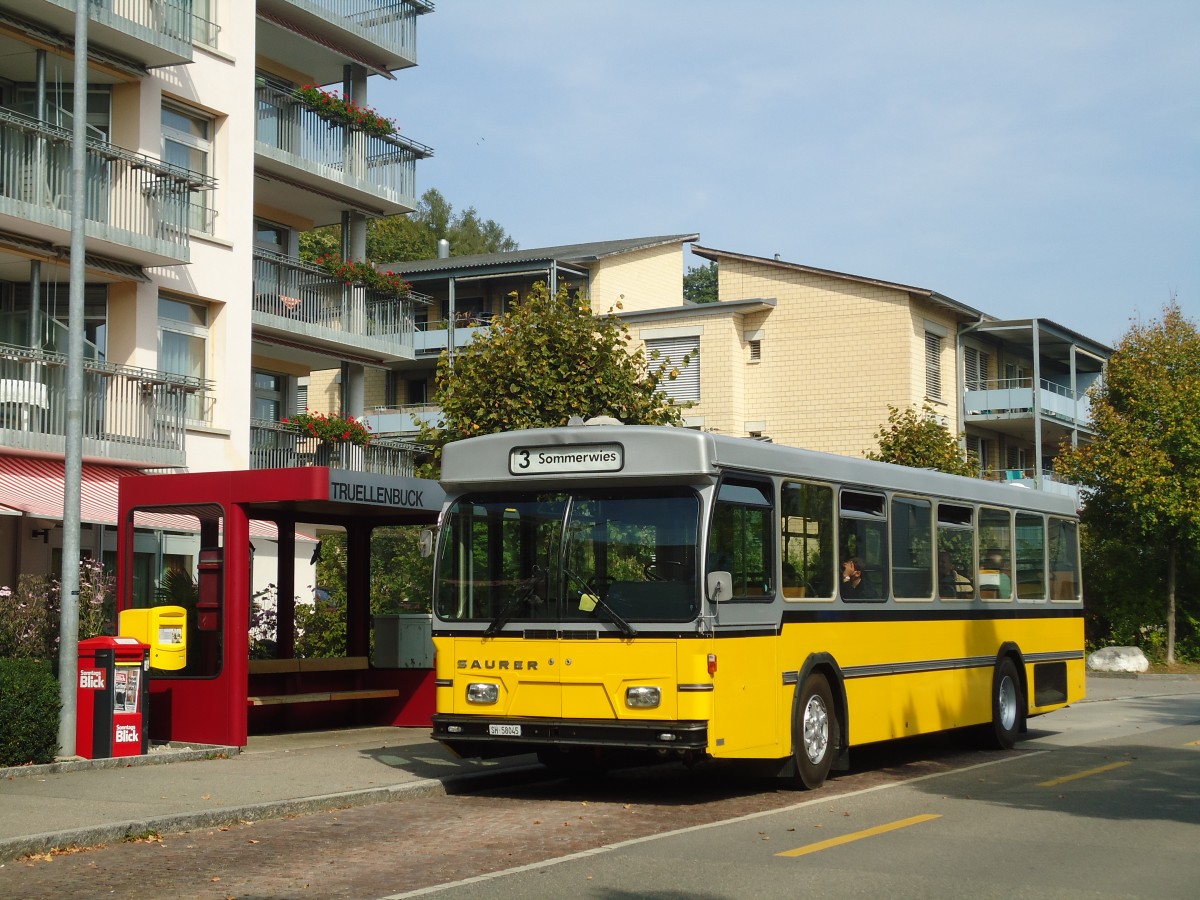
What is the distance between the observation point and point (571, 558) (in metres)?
12.7

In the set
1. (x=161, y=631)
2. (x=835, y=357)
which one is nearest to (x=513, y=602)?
(x=161, y=631)

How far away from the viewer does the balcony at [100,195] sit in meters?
22.4

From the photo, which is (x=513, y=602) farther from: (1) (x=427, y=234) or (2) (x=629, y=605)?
(1) (x=427, y=234)

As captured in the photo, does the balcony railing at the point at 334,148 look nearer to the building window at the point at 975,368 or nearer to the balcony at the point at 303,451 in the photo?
the balcony at the point at 303,451

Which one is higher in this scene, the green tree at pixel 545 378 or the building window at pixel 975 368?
the building window at pixel 975 368

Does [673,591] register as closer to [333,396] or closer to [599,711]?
[599,711]

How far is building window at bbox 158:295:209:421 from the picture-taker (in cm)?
2620

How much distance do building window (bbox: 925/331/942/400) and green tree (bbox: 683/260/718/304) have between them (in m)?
40.4

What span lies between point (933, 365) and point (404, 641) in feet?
106

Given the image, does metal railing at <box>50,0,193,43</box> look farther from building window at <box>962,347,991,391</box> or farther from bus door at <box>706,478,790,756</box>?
building window at <box>962,347,991,391</box>

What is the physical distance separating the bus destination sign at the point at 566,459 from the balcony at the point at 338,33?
67.4ft

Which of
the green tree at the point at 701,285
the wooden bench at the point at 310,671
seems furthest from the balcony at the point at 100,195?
the green tree at the point at 701,285

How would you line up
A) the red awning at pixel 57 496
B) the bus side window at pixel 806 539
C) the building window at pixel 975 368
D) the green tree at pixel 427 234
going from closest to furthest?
the bus side window at pixel 806 539
the red awning at pixel 57 496
the building window at pixel 975 368
the green tree at pixel 427 234

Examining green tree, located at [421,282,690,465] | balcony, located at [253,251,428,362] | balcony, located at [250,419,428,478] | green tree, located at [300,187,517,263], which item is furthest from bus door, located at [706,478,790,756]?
green tree, located at [300,187,517,263]
